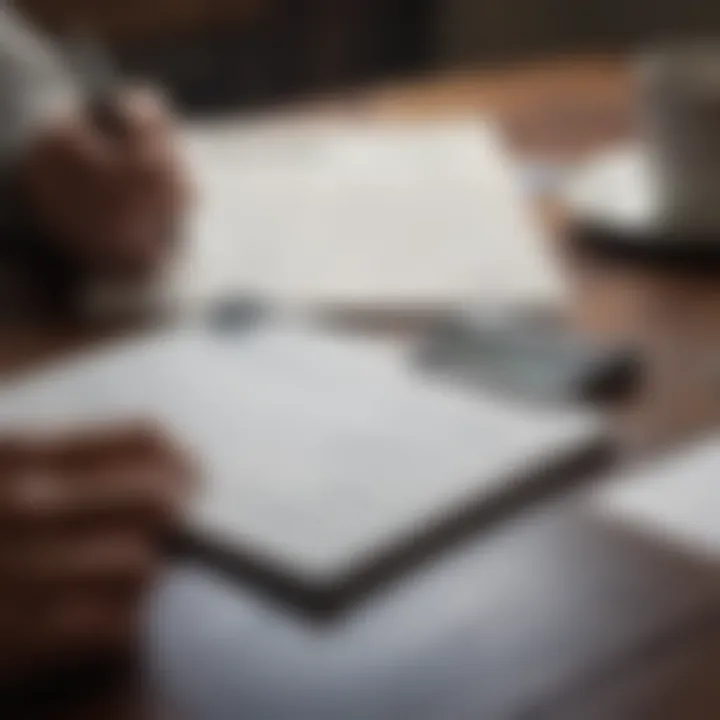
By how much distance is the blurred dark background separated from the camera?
2.40 m

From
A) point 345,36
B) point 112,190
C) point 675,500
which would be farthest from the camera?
point 345,36

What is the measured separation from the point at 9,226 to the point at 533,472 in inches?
19.0

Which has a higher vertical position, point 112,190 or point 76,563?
point 112,190

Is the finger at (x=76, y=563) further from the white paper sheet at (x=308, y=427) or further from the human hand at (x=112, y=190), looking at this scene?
the human hand at (x=112, y=190)

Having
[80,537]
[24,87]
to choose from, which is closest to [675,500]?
[80,537]

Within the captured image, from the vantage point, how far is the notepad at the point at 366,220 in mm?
988

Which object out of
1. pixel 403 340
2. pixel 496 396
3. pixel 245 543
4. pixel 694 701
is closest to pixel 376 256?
pixel 403 340

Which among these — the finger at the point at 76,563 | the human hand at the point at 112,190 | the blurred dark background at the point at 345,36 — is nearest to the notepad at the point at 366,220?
the human hand at the point at 112,190

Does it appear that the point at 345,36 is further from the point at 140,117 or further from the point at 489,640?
the point at 489,640

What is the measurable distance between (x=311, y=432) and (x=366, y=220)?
37 centimetres

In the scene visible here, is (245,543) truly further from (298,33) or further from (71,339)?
(298,33)

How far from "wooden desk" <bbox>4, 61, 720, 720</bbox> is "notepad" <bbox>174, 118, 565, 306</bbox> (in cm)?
30

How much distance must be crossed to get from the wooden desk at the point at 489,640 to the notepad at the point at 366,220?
0.30 meters

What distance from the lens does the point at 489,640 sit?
61 centimetres
